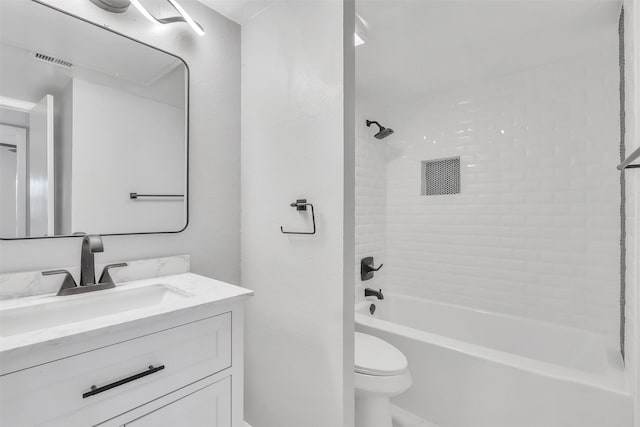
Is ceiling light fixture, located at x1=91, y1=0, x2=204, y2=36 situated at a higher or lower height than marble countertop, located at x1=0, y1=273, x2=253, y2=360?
higher

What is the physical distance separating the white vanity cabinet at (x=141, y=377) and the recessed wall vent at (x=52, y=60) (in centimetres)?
111

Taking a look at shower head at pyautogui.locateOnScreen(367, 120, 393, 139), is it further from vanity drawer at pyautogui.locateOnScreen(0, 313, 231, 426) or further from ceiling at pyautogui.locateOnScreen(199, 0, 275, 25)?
vanity drawer at pyautogui.locateOnScreen(0, 313, 231, 426)

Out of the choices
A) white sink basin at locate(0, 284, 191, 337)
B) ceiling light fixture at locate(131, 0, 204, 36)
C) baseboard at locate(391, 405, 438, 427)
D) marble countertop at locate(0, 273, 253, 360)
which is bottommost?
baseboard at locate(391, 405, 438, 427)

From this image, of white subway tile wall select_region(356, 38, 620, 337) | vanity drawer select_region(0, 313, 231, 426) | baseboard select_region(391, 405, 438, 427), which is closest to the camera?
vanity drawer select_region(0, 313, 231, 426)

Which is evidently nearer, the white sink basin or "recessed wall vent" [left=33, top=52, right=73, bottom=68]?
the white sink basin

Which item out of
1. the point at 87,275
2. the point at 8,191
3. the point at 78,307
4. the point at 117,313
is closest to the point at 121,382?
the point at 117,313

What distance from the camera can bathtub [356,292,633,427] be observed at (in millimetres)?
1396

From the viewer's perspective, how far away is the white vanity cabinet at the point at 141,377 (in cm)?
72

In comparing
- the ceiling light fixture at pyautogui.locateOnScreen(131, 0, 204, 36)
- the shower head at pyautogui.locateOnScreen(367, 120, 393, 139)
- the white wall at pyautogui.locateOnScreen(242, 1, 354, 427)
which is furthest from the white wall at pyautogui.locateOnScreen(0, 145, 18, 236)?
the shower head at pyautogui.locateOnScreen(367, 120, 393, 139)

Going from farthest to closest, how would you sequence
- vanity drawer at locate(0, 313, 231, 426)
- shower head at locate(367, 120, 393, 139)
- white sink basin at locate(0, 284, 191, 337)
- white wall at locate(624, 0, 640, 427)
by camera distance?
shower head at locate(367, 120, 393, 139)
white wall at locate(624, 0, 640, 427)
white sink basin at locate(0, 284, 191, 337)
vanity drawer at locate(0, 313, 231, 426)

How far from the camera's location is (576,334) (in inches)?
81.3

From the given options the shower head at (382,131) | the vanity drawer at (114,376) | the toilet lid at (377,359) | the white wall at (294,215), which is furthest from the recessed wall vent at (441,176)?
the vanity drawer at (114,376)

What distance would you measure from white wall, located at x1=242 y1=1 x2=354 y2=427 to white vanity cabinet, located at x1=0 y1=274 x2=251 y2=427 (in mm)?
369

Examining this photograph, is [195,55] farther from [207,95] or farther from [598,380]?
[598,380]
